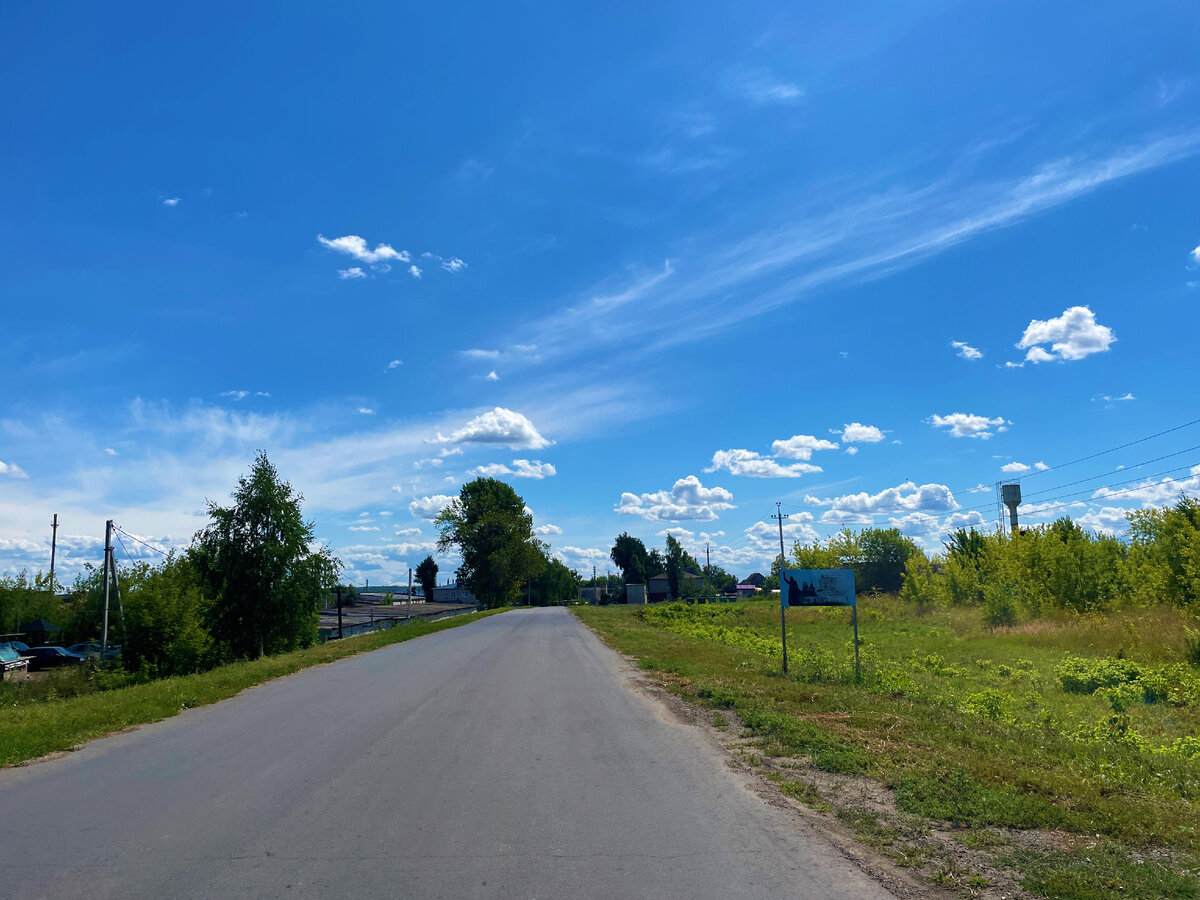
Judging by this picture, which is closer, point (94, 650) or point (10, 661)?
point (10, 661)

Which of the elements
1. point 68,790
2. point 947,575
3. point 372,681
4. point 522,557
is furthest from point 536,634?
point 522,557

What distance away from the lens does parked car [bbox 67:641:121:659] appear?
3154cm

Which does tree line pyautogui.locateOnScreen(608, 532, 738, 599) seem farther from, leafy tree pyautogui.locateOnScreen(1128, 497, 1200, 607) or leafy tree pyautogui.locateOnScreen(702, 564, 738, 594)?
leafy tree pyautogui.locateOnScreen(1128, 497, 1200, 607)

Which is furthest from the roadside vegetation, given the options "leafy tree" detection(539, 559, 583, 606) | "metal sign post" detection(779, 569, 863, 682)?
"leafy tree" detection(539, 559, 583, 606)

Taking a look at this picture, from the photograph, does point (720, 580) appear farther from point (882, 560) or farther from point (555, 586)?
point (882, 560)

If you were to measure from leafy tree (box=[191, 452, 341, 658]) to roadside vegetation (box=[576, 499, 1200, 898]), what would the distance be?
1507cm

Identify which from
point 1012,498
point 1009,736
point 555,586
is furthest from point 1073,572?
point 555,586

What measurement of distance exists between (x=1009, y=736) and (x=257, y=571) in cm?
3210

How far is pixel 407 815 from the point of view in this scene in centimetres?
642

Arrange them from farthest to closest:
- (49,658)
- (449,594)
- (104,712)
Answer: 1. (449,594)
2. (49,658)
3. (104,712)

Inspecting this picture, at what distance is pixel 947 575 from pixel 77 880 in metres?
55.8

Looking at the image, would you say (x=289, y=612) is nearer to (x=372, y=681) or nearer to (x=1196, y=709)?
(x=372, y=681)

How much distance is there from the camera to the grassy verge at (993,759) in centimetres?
521

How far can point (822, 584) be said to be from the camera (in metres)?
14.8
